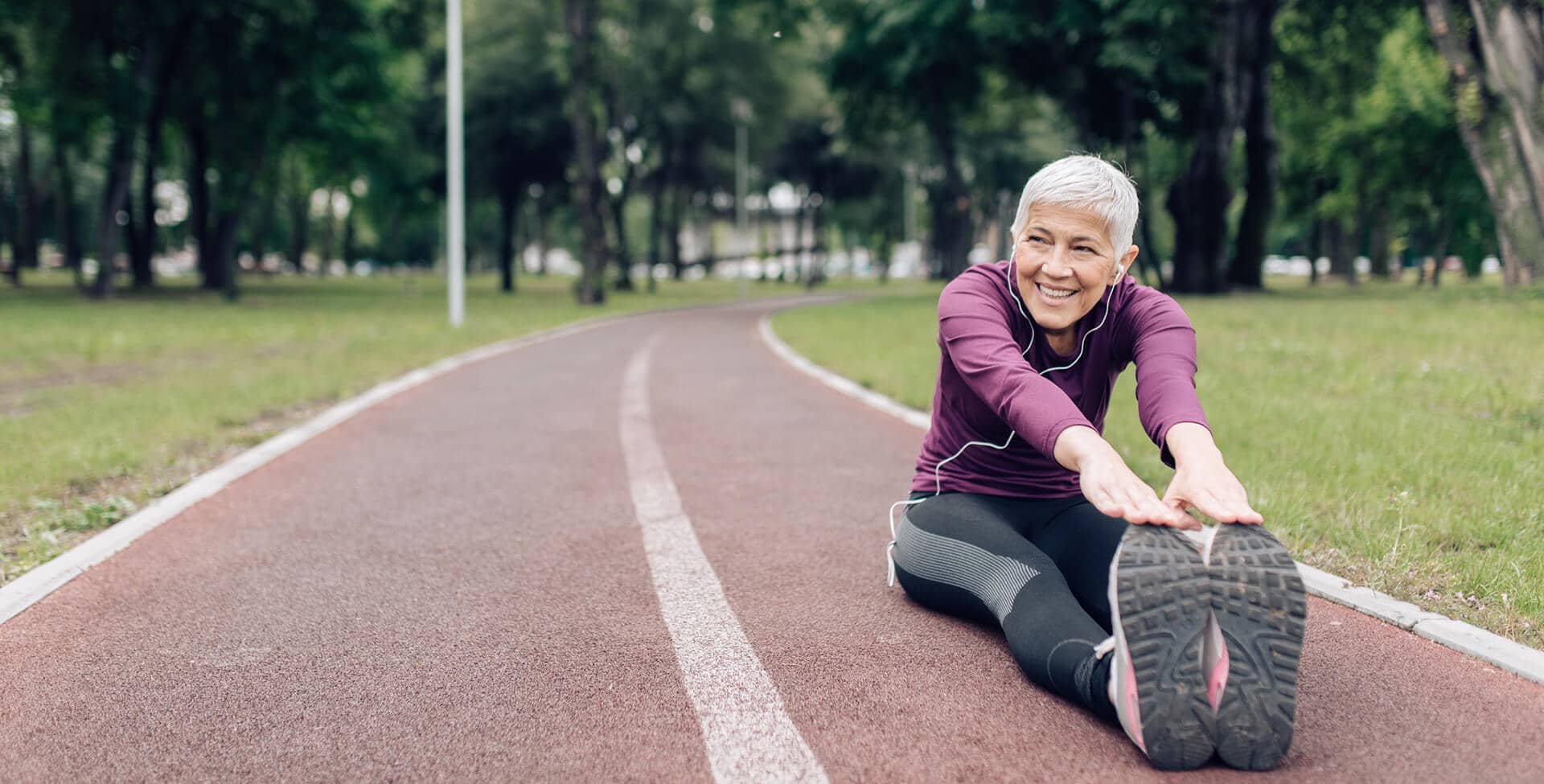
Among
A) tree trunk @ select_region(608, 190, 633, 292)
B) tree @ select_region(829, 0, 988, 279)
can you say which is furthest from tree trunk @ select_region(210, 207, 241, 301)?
tree @ select_region(829, 0, 988, 279)

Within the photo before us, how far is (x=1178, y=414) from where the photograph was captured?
300 cm

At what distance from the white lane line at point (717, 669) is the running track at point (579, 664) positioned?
0.01 m

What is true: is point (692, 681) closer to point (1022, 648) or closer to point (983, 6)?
point (1022, 648)

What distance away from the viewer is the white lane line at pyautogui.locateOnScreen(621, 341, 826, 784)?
104 inches

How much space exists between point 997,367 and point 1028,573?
617mm

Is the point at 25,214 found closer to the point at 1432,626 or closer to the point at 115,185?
the point at 115,185

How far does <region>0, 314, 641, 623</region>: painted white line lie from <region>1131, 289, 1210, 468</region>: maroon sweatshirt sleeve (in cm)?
384

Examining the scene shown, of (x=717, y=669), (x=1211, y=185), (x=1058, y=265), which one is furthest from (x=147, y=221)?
(x=1058, y=265)

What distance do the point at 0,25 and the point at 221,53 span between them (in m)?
5.12

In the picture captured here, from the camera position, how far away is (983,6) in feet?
80.8

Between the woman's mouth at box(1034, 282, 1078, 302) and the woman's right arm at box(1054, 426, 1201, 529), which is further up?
the woman's mouth at box(1034, 282, 1078, 302)

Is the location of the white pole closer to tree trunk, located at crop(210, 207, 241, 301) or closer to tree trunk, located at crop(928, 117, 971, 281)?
tree trunk, located at crop(928, 117, 971, 281)

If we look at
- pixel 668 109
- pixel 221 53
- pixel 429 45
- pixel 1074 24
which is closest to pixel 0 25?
pixel 221 53

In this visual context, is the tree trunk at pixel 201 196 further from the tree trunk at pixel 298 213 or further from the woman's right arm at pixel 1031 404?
the woman's right arm at pixel 1031 404
